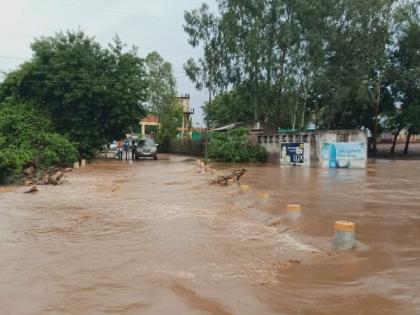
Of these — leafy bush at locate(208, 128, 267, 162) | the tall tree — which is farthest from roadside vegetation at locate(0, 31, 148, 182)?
leafy bush at locate(208, 128, 267, 162)

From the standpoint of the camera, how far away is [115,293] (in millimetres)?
5953

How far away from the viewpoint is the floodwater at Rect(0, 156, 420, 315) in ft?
18.5

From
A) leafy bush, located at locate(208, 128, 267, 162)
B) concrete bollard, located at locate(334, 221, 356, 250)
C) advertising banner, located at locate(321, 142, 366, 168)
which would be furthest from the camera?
leafy bush, located at locate(208, 128, 267, 162)

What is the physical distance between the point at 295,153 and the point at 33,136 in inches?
662

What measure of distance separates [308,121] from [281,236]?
44210 mm

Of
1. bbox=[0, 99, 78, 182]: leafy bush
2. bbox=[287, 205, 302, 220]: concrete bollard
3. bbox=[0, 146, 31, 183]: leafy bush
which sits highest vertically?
bbox=[0, 99, 78, 182]: leafy bush

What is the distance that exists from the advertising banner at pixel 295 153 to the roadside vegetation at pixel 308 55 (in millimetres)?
6908

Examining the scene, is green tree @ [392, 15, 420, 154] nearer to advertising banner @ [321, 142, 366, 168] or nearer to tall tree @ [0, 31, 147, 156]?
advertising banner @ [321, 142, 366, 168]

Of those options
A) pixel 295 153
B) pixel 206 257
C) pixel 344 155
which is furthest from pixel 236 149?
pixel 206 257

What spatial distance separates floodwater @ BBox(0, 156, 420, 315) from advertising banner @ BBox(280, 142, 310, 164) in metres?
17.7

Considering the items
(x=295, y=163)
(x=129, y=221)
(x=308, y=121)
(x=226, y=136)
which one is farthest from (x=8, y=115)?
(x=308, y=121)

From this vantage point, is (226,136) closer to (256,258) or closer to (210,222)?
(210,222)

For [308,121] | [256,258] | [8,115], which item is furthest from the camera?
[308,121]

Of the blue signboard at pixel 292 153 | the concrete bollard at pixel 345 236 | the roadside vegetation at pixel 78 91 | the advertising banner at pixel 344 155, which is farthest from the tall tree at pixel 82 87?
the concrete bollard at pixel 345 236
